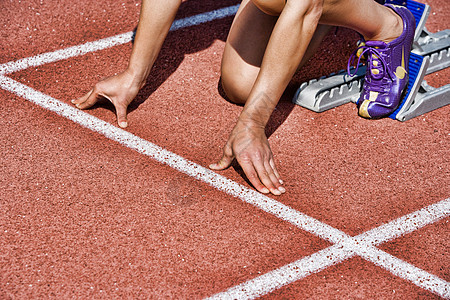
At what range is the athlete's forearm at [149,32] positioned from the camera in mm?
2835

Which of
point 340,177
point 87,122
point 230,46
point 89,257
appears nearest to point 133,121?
point 87,122

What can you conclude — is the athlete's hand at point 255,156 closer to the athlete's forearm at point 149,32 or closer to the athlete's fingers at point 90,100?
the athlete's forearm at point 149,32

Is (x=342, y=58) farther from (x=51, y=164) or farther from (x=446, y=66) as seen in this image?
(x=51, y=164)

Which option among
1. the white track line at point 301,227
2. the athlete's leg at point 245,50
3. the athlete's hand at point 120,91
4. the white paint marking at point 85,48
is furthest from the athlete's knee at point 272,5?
the white paint marking at point 85,48

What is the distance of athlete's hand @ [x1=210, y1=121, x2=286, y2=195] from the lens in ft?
8.04

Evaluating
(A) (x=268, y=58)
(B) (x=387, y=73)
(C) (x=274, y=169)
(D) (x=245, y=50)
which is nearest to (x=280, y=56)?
(A) (x=268, y=58)

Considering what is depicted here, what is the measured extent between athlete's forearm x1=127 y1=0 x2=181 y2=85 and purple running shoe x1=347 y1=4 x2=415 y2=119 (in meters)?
1.17

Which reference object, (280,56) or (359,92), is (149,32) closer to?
(280,56)

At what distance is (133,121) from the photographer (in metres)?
2.99

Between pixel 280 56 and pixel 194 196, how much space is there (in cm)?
79

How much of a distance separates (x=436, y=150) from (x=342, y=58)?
3.54 feet

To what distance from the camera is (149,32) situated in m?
2.86

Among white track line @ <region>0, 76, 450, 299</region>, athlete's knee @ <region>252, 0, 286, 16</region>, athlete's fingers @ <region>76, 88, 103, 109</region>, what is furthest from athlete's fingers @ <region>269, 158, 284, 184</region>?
athlete's fingers @ <region>76, 88, 103, 109</region>

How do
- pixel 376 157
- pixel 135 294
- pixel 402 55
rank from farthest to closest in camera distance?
pixel 402 55 < pixel 376 157 < pixel 135 294
